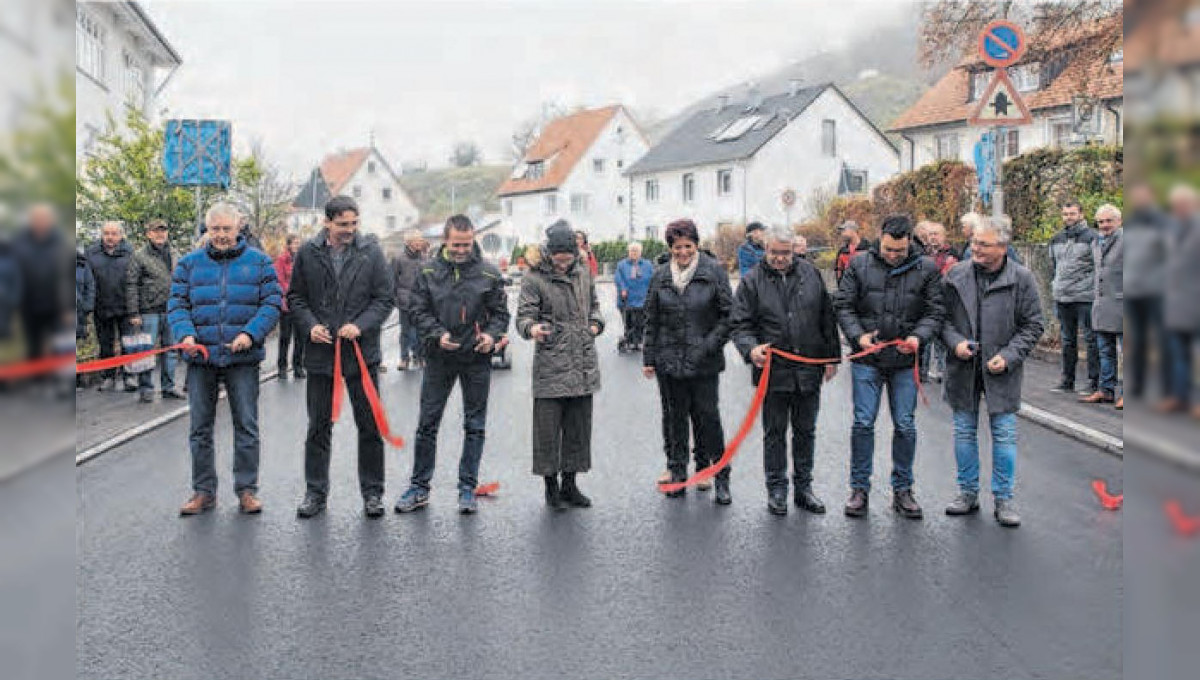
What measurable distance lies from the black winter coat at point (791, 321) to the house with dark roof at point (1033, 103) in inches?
222

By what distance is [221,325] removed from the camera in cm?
770

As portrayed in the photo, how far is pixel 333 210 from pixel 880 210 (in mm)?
19024

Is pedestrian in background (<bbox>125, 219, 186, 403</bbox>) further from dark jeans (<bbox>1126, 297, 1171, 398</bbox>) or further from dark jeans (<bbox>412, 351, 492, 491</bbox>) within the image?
dark jeans (<bbox>1126, 297, 1171, 398</bbox>)

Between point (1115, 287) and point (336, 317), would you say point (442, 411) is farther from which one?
Result: point (1115, 287)

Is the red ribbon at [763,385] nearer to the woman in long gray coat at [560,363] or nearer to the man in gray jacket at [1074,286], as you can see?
the woman in long gray coat at [560,363]

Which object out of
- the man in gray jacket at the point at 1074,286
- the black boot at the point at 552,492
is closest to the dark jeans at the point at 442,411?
the black boot at the point at 552,492

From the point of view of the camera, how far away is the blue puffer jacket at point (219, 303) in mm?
7699

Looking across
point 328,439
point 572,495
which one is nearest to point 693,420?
point 572,495

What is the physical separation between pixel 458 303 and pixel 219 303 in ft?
5.14

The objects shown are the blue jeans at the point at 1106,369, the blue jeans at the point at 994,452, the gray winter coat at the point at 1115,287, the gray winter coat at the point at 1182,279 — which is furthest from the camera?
the blue jeans at the point at 1106,369

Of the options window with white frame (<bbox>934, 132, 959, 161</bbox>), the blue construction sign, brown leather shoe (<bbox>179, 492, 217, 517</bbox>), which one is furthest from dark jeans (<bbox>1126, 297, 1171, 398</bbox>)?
window with white frame (<bbox>934, 132, 959, 161</bbox>)

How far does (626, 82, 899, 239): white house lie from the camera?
59969 mm

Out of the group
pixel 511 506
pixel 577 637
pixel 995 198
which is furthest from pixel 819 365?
pixel 995 198

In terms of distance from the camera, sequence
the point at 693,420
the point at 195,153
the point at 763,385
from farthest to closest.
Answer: the point at 195,153, the point at 693,420, the point at 763,385
